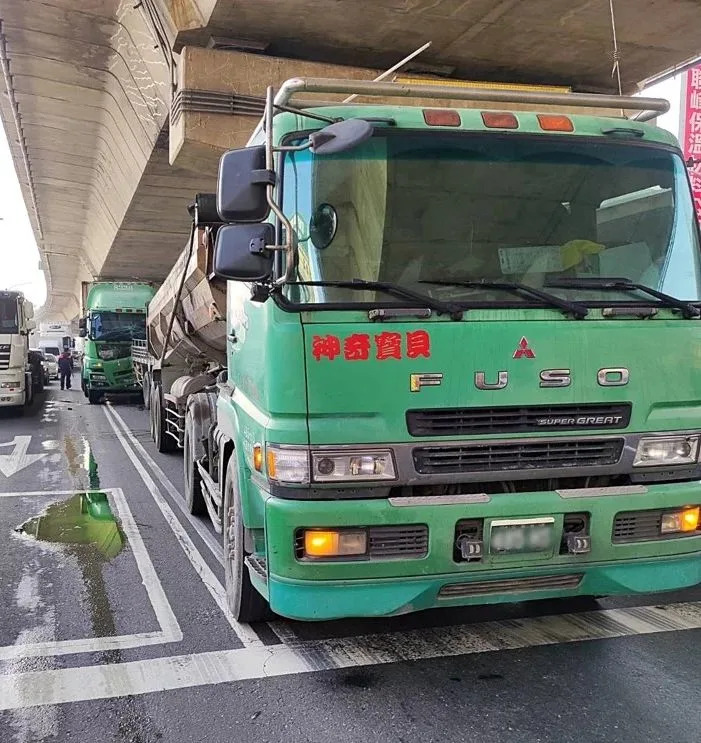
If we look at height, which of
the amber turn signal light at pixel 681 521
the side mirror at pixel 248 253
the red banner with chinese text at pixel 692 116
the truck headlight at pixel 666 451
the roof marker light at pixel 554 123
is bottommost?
the amber turn signal light at pixel 681 521

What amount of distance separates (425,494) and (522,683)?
1145 mm

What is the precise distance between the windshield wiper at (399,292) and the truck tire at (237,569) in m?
1.43

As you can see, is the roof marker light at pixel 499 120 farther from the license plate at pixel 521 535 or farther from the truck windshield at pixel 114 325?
the truck windshield at pixel 114 325

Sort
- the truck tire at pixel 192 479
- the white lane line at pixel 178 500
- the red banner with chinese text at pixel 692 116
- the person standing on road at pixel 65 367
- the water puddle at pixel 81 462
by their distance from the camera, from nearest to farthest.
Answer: the white lane line at pixel 178 500 → the truck tire at pixel 192 479 → the water puddle at pixel 81 462 → the red banner with chinese text at pixel 692 116 → the person standing on road at pixel 65 367

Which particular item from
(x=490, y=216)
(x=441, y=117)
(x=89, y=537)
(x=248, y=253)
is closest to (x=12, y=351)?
(x=89, y=537)

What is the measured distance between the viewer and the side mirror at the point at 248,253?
334 cm

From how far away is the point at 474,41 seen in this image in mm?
9070

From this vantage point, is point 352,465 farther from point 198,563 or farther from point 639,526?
point 198,563

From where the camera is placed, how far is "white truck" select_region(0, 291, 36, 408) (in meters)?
16.2

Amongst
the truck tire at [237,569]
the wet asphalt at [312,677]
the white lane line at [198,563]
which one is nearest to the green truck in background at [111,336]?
the white lane line at [198,563]

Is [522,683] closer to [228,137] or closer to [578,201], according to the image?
[578,201]

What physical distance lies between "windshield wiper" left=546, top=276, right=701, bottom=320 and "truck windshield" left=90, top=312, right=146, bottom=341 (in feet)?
62.6

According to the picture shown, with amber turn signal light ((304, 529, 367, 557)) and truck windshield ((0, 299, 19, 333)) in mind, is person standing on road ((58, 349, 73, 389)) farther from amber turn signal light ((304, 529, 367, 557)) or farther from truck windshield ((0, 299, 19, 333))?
amber turn signal light ((304, 529, 367, 557))

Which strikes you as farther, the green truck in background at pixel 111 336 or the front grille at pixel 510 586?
the green truck in background at pixel 111 336
